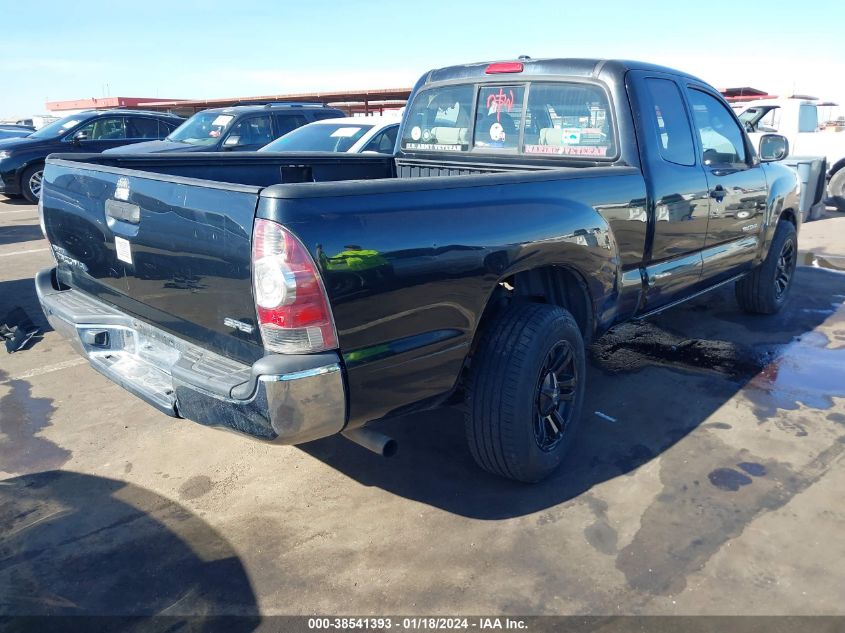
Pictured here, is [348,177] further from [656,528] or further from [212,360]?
[656,528]

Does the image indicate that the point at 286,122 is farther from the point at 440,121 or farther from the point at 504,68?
the point at 504,68

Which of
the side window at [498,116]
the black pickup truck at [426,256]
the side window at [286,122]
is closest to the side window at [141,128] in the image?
the side window at [286,122]

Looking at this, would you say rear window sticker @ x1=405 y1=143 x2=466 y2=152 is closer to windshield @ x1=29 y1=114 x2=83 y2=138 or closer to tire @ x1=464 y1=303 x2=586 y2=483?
tire @ x1=464 y1=303 x2=586 y2=483

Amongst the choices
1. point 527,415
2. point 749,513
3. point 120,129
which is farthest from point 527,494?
point 120,129

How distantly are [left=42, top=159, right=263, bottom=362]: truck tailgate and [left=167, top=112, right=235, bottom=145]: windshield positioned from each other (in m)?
7.61

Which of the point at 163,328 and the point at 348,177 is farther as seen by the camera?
the point at 348,177

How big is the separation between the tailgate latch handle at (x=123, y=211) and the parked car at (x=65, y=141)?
33.5 feet

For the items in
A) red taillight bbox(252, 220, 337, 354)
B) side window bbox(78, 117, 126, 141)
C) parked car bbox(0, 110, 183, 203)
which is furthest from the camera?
side window bbox(78, 117, 126, 141)

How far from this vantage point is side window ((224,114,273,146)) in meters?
10.2

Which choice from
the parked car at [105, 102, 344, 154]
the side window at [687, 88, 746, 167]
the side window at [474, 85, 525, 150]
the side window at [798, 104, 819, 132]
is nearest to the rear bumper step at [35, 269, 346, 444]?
the side window at [474, 85, 525, 150]

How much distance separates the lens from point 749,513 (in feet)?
9.64

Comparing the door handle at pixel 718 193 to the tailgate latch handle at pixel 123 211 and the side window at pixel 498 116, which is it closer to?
the side window at pixel 498 116

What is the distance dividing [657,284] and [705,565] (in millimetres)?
1730

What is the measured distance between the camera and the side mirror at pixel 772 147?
5.04m
